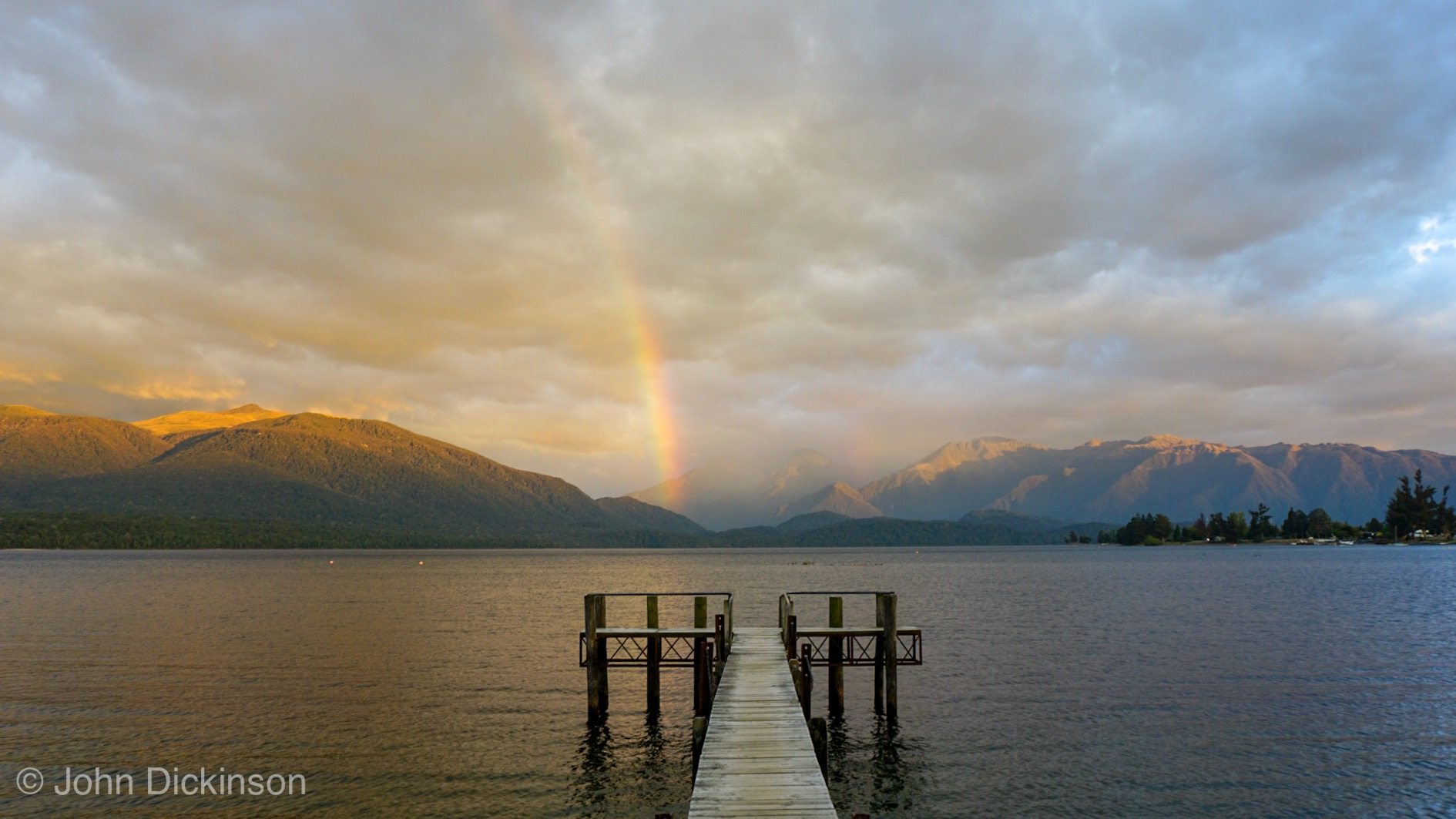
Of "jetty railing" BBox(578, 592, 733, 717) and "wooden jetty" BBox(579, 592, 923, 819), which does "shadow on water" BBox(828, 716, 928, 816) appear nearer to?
"wooden jetty" BBox(579, 592, 923, 819)

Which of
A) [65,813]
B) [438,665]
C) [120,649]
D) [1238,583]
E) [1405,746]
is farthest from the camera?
[1238,583]

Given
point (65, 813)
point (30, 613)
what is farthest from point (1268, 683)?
point (30, 613)

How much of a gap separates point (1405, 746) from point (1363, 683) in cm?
1403

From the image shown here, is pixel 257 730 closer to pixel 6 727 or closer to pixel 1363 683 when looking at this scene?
pixel 6 727

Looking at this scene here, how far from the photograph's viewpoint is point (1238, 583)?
402ft

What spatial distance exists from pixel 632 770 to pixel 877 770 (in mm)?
8043

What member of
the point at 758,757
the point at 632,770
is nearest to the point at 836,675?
the point at 632,770

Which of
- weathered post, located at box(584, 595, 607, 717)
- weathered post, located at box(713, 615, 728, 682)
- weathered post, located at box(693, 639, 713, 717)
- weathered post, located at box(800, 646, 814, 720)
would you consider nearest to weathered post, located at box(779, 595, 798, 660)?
weathered post, located at box(800, 646, 814, 720)

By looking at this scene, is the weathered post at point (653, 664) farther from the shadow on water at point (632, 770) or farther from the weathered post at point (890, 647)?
the weathered post at point (890, 647)

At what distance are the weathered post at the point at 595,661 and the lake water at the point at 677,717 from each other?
944 millimetres

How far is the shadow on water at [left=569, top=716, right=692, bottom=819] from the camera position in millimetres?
24906

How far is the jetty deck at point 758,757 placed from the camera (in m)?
17.5

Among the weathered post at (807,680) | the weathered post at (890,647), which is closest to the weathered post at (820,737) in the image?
the weathered post at (807,680)

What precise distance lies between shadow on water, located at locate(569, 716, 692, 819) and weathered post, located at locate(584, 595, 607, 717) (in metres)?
0.74
